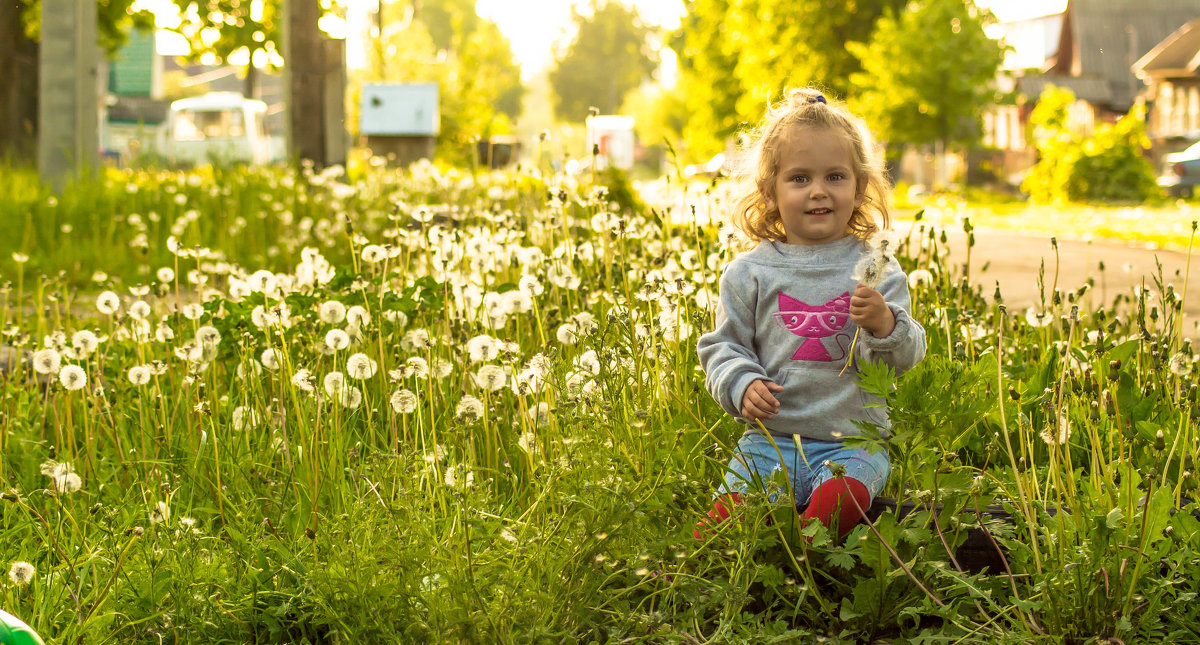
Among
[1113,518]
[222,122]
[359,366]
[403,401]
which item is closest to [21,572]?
[403,401]

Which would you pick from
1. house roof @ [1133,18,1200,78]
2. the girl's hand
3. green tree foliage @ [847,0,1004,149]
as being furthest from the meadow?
house roof @ [1133,18,1200,78]

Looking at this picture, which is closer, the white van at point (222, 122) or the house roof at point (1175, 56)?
the white van at point (222, 122)

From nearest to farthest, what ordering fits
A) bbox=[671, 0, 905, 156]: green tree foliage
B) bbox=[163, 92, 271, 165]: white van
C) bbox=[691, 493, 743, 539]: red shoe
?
1. bbox=[691, 493, 743, 539]: red shoe
2. bbox=[163, 92, 271, 165]: white van
3. bbox=[671, 0, 905, 156]: green tree foliage

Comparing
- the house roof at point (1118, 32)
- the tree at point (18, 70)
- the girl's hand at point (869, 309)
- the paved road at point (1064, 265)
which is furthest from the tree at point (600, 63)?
the girl's hand at point (869, 309)

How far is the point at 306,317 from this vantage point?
3553 mm

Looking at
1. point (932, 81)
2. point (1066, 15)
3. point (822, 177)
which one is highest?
point (1066, 15)

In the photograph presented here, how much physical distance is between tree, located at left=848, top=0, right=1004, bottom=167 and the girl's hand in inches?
1140

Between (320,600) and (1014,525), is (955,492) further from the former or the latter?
(320,600)

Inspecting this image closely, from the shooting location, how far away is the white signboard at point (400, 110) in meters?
19.3

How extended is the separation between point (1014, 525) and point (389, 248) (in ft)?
6.79

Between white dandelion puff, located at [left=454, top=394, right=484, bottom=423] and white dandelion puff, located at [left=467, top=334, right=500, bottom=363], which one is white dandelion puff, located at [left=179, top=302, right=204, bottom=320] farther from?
white dandelion puff, located at [left=454, top=394, right=484, bottom=423]

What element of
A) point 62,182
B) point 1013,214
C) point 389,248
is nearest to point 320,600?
point 389,248

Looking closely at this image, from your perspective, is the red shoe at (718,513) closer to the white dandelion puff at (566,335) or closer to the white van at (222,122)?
the white dandelion puff at (566,335)

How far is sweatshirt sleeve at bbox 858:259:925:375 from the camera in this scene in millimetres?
2604
